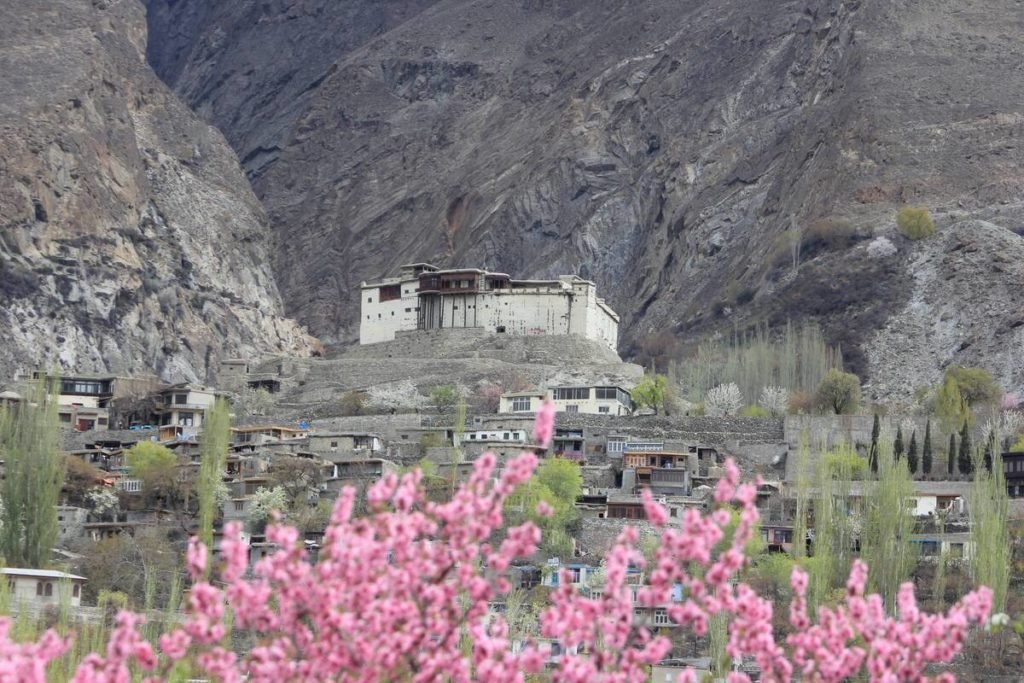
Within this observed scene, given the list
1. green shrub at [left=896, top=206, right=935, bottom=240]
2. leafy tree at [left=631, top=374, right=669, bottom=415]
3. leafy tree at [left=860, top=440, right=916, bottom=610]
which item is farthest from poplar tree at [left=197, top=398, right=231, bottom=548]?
green shrub at [left=896, top=206, right=935, bottom=240]

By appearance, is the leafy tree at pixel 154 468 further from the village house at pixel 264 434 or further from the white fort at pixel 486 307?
the white fort at pixel 486 307

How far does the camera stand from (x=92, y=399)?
104000 mm

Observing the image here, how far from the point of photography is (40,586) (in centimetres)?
6569

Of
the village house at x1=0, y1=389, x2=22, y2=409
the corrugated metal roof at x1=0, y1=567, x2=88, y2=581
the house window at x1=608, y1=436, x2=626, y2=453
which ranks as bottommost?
the corrugated metal roof at x1=0, y1=567, x2=88, y2=581

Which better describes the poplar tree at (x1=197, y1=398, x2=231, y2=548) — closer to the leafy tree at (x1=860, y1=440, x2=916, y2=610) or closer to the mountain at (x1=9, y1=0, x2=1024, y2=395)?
the leafy tree at (x1=860, y1=440, x2=916, y2=610)

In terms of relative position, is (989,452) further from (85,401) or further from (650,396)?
(85,401)

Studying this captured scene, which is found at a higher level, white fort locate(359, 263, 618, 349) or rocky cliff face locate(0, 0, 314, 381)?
rocky cliff face locate(0, 0, 314, 381)

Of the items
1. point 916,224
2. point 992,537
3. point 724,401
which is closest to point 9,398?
point 724,401

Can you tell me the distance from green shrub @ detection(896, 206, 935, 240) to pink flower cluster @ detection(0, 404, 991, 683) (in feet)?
353

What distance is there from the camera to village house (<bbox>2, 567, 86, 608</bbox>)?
63750 millimetres

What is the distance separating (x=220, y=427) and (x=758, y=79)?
9337 centimetres

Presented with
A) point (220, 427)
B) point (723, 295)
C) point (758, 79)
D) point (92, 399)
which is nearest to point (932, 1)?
point (758, 79)

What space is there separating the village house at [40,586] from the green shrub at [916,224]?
7112cm

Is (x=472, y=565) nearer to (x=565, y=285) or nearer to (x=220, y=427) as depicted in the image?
(x=220, y=427)
